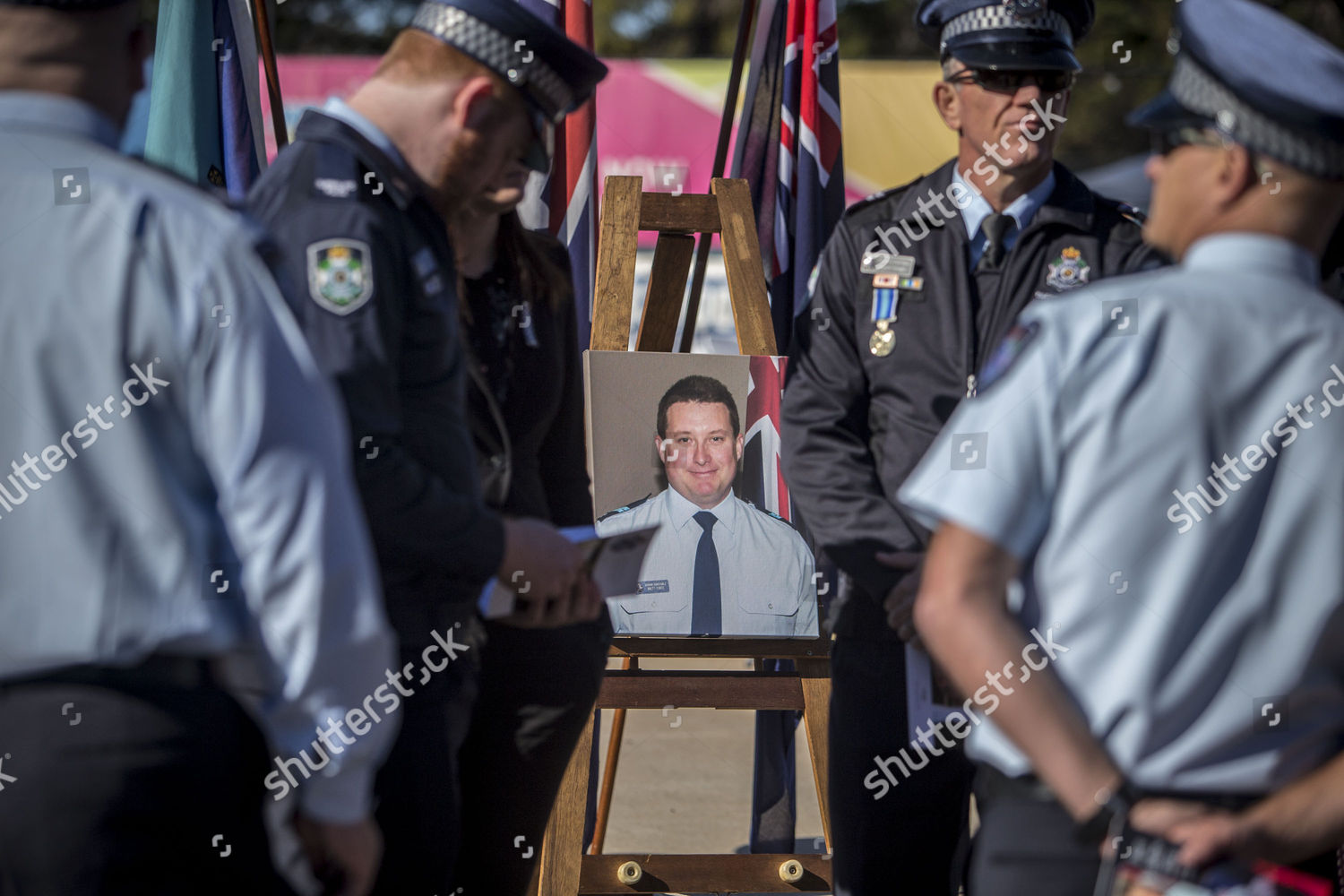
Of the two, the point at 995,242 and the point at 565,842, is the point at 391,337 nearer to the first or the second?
the point at 995,242

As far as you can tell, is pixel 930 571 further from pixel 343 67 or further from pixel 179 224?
pixel 343 67

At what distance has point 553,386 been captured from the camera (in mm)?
2488

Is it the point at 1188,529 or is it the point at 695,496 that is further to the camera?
the point at 695,496

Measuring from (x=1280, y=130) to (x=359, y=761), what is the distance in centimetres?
113

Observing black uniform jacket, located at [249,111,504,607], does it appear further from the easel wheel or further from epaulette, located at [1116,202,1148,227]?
the easel wheel

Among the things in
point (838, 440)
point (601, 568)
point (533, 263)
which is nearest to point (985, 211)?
point (838, 440)

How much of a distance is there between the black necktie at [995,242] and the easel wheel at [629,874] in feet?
5.57

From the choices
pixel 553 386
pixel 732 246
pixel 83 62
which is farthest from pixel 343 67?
pixel 83 62

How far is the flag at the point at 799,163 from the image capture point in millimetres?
4074

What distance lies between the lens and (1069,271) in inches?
102

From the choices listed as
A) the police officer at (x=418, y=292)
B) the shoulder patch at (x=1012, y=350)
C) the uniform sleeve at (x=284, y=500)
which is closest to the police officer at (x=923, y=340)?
the police officer at (x=418, y=292)

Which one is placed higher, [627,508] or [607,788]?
[627,508]

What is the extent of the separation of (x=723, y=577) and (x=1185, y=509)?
2.24 meters

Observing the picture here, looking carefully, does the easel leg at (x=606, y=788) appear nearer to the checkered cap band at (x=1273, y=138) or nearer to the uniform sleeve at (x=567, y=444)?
the uniform sleeve at (x=567, y=444)
